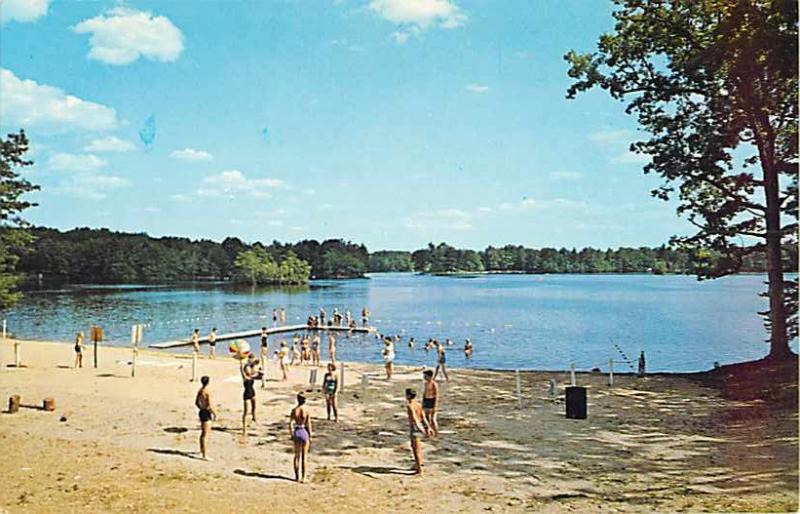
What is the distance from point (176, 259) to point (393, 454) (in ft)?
247

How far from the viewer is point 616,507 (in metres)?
7.95

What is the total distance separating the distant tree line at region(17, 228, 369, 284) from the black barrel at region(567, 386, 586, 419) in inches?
1565

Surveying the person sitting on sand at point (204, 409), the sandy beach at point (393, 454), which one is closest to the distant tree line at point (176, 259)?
the sandy beach at point (393, 454)

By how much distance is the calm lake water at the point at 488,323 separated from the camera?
3203 cm

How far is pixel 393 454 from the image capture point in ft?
34.2

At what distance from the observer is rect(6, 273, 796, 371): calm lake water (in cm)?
3203

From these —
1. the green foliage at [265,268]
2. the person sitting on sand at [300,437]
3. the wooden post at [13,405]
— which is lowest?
the wooden post at [13,405]

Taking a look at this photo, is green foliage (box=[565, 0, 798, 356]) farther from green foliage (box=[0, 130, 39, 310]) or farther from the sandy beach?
green foliage (box=[0, 130, 39, 310])

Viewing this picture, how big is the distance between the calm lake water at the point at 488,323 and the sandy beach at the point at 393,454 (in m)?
10.5

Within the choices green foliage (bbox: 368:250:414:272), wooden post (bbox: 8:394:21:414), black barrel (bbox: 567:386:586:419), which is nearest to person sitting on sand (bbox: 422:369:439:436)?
black barrel (bbox: 567:386:586:419)

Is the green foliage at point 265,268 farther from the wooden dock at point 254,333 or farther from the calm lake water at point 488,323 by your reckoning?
the wooden dock at point 254,333

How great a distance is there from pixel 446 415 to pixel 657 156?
30.6 ft

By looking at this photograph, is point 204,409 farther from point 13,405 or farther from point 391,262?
point 391,262

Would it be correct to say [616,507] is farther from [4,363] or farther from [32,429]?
[4,363]
